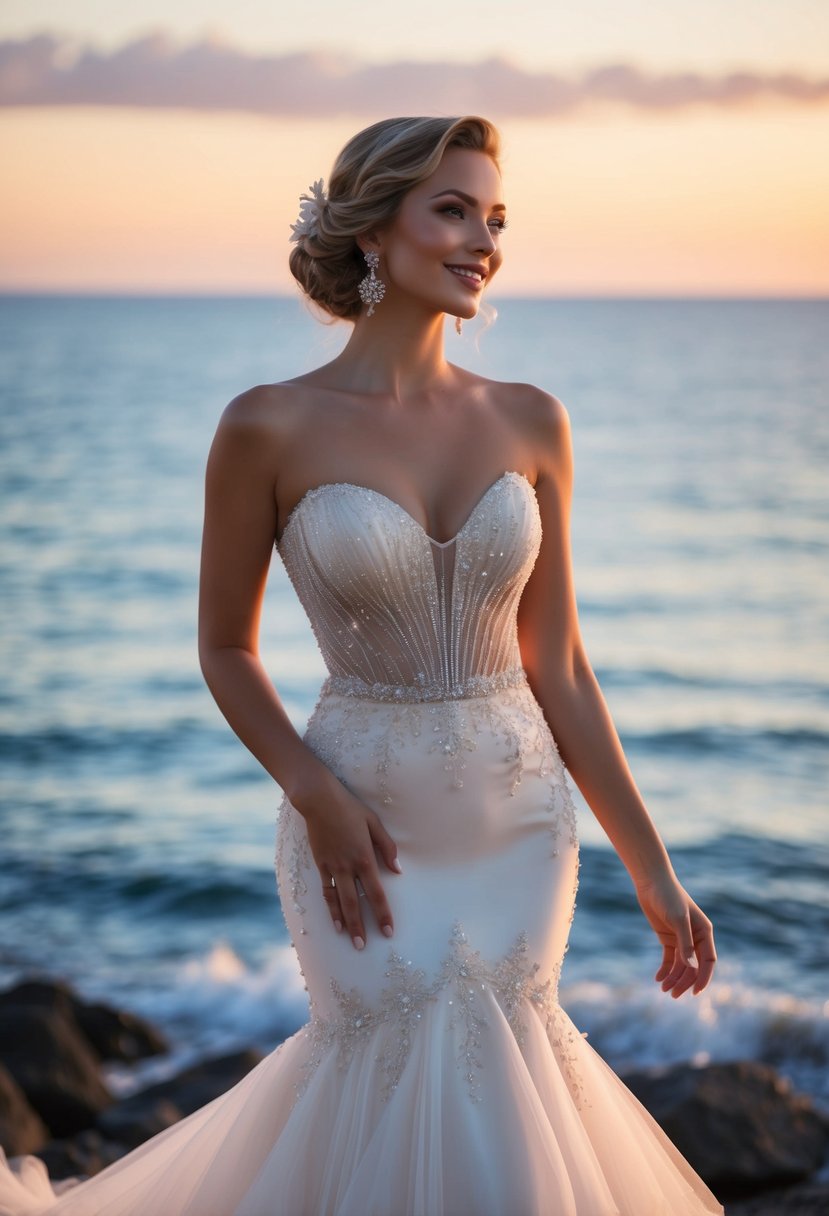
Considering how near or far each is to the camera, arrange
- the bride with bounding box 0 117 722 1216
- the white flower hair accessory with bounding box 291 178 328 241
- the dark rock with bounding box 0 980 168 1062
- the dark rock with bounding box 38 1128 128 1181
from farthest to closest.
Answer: the dark rock with bounding box 0 980 168 1062 < the dark rock with bounding box 38 1128 128 1181 < the white flower hair accessory with bounding box 291 178 328 241 < the bride with bounding box 0 117 722 1216

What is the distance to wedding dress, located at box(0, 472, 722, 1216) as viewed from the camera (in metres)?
3.12

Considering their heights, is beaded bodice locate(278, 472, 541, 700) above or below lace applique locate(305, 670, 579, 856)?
above

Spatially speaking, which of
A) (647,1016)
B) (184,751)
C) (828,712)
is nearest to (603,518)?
(828,712)

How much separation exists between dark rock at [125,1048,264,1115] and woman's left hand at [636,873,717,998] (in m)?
3.56

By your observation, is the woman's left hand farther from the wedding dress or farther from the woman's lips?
the woman's lips

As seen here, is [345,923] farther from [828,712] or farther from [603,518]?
[603,518]

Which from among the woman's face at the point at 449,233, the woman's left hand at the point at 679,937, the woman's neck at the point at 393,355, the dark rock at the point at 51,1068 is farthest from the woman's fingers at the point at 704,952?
the dark rock at the point at 51,1068

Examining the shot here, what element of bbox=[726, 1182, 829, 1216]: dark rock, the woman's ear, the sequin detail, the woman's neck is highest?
the woman's ear

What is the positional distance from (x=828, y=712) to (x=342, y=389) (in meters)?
14.0

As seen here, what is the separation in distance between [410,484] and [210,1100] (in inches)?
153

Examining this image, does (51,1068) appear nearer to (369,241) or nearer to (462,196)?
(369,241)

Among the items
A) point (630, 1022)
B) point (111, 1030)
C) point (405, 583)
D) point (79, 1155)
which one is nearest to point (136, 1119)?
point (79, 1155)

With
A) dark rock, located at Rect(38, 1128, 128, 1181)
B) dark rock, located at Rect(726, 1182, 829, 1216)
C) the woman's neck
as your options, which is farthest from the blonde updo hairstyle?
dark rock, located at Rect(726, 1182, 829, 1216)

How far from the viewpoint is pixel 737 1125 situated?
19.4ft
